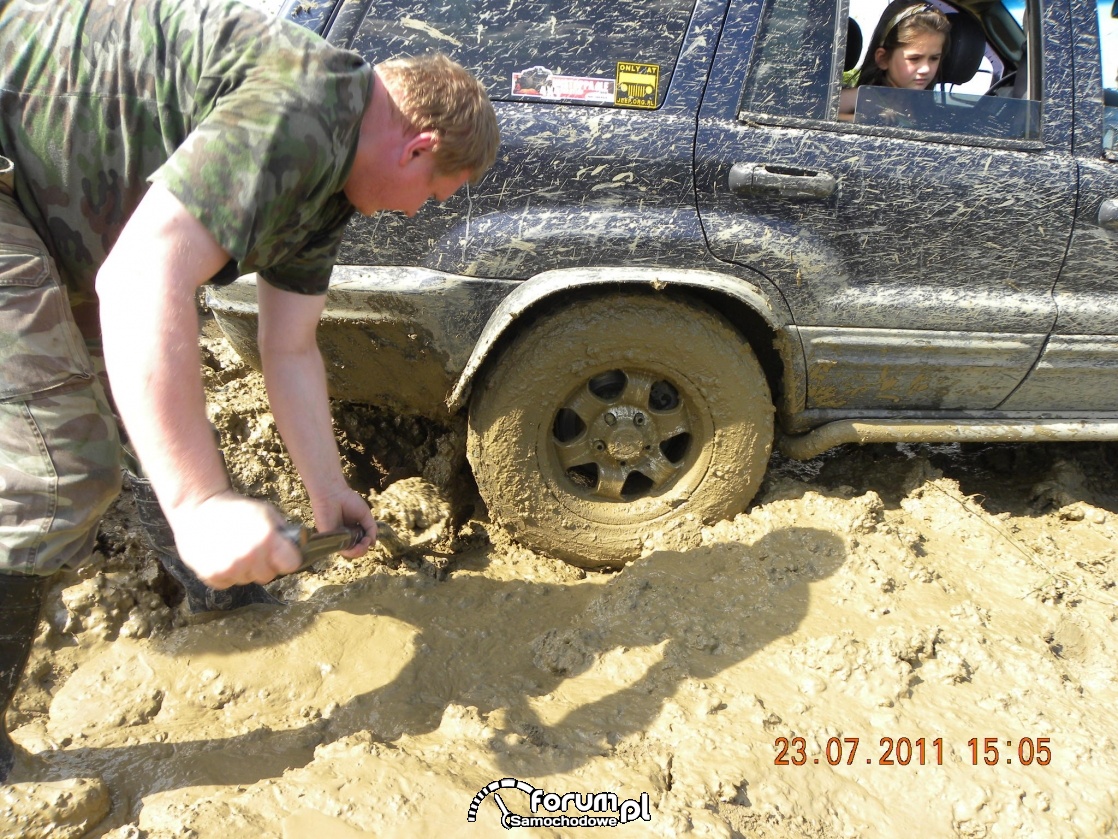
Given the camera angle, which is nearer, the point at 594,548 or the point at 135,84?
the point at 135,84

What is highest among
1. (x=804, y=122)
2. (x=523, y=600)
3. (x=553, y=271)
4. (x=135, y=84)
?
(x=804, y=122)

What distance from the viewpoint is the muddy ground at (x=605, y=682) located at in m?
1.86

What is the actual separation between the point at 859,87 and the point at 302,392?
2.03 metres

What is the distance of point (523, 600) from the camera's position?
277cm

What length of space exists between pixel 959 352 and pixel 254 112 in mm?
2376

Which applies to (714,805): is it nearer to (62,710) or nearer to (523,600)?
(523,600)

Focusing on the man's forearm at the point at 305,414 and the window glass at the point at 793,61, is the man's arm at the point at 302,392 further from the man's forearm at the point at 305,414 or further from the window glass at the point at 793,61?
the window glass at the point at 793,61

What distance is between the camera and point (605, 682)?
229 centimetres

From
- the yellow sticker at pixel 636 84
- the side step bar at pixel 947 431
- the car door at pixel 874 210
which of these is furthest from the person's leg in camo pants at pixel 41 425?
the side step bar at pixel 947 431

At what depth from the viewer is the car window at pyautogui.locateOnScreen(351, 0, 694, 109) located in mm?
2289

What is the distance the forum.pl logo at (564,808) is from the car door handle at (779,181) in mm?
1756

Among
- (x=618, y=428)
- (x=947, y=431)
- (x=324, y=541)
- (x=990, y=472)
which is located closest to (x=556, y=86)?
(x=618, y=428)

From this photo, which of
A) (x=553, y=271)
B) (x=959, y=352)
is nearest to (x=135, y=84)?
(x=553, y=271)

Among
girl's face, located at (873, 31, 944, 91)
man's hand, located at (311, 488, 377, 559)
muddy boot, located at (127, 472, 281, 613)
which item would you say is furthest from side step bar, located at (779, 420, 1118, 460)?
muddy boot, located at (127, 472, 281, 613)
